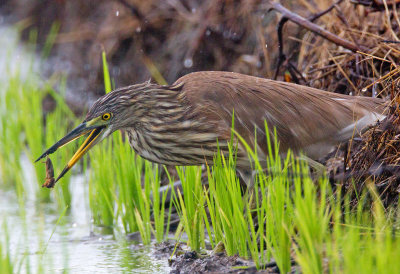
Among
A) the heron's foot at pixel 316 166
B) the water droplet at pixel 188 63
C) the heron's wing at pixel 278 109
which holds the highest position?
the water droplet at pixel 188 63

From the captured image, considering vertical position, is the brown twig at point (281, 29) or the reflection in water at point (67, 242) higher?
the brown twig at point (281, 29)

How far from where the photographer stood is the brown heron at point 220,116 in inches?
147

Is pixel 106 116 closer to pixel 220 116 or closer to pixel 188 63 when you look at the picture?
pixel 220 116

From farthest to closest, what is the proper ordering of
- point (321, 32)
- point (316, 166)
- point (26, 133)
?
point (26, 133) → point (321, 32) → point (316, 166)

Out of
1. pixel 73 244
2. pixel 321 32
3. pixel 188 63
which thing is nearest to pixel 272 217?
pixel 73 244

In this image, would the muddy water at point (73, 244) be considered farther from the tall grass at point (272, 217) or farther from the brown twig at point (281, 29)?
the brown twig at point (281, 29)

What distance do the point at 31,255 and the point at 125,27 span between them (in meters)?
3.69

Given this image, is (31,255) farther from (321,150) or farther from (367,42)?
(367,42)

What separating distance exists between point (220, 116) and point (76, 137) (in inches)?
30.2

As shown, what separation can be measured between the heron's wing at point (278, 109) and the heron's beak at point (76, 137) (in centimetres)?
56

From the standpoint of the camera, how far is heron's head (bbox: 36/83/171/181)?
11.8 feet

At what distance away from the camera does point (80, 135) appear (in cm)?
359

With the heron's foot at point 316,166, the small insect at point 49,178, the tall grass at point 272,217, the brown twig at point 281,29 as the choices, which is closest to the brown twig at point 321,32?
the brown twig at point 281,29

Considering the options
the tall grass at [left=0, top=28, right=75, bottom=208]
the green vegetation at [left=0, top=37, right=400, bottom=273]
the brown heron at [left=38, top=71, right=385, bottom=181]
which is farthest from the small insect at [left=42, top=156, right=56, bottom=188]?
the tall grass at [left=0, top=28, right=75, bottom=208]
